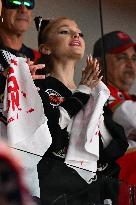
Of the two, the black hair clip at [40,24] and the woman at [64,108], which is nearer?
the woman at [64,108]

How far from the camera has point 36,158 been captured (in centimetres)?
188

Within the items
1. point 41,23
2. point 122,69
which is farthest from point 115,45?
point 41,23

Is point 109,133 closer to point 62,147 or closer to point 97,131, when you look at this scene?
point 97,131

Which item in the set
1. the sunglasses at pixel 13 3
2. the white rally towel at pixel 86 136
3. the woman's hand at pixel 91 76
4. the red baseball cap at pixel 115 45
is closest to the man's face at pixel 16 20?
the sunglasses at pixel 13 3

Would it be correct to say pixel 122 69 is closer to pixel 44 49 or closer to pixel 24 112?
pixel 44 49

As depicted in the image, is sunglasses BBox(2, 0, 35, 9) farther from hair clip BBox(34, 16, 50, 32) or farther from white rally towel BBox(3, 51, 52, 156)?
white rally towel BBox(3, 51, 52, 156)

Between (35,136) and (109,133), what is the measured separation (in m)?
0.48

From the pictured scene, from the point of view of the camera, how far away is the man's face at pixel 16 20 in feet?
8.85

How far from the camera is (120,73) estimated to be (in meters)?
3.18

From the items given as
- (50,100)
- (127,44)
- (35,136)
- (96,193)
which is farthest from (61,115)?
(127,44)

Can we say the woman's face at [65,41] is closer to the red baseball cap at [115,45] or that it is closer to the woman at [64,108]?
the woman at [64,108]

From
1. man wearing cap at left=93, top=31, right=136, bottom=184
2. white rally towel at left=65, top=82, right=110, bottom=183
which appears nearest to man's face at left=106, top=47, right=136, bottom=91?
man wearing cap at left=93, top=31, right=136, bottom=184

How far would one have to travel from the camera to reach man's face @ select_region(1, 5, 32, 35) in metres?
2.70

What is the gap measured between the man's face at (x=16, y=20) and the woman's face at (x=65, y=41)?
0.36 ft
